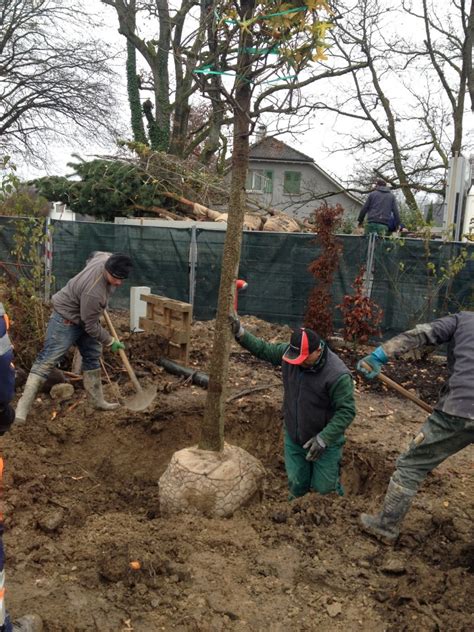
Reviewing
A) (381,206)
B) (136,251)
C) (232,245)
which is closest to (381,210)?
(381,206)

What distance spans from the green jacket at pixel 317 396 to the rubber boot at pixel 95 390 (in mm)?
2131

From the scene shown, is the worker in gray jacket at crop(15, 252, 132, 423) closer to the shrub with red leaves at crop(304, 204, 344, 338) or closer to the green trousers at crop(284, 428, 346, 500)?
the green trousers at crop(284, 428, 346, 500)

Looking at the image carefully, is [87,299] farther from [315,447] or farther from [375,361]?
[375,361]

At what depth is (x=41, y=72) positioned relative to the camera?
18609mm

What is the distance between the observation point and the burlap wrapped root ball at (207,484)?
13.1ft

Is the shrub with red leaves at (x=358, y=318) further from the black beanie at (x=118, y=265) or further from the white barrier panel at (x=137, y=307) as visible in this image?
the black beanie at (x=118, y=265)

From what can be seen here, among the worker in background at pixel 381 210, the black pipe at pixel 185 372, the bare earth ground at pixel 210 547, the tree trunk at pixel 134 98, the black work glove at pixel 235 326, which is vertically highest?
the tree trunk at pixel 134 98

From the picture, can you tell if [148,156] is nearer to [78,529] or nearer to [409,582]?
[78,529]

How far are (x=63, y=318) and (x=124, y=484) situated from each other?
5.39 feet

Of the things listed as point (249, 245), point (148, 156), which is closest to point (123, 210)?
point (148, 156)

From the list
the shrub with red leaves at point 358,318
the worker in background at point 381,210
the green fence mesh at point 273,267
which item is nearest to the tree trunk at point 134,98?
the green fence mesh at point 273,267

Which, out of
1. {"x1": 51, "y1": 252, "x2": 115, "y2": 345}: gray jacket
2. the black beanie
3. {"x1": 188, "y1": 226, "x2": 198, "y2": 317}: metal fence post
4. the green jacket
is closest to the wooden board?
{"x1": 51, "y1": 252, "x2": 115, "y2": 345}: gray jacket

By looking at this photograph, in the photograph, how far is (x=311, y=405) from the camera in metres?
4.33

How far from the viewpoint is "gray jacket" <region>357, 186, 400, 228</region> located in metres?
9.80
